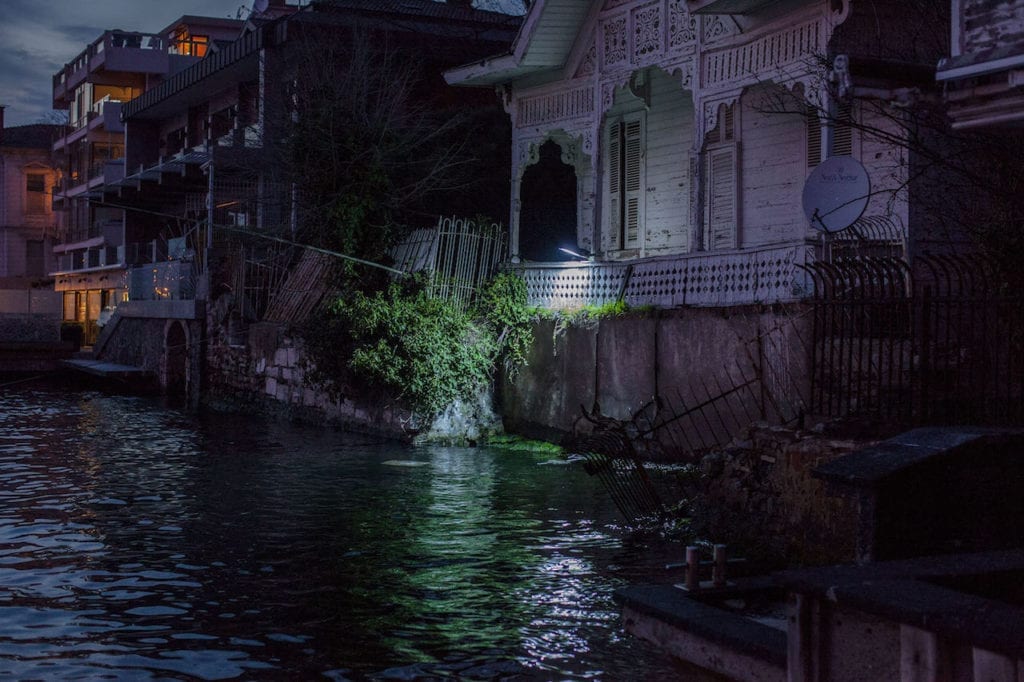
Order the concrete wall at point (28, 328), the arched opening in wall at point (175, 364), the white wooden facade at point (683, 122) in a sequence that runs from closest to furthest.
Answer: the white wooden facade at point (683, 122), the arched opening in wall at point (175, 364), the concrete wall at point (28, 328)

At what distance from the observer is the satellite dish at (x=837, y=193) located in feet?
42.2

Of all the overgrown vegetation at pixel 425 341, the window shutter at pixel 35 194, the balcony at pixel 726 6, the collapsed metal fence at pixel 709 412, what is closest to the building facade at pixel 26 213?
the window shutter at pixel 35 194

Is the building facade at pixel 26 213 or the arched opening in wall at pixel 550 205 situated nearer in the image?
the arched opening in wall at pixel 550 205

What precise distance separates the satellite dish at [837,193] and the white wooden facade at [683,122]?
63 centimetres

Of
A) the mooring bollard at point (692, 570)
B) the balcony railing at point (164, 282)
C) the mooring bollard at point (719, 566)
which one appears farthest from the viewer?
the balcony railing at point (164, 282)

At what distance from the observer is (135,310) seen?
33.4m

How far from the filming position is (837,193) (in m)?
13.2

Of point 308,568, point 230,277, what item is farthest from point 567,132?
point 308,568

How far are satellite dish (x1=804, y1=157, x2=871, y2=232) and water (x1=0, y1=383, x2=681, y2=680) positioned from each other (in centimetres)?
436

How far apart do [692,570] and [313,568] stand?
12.0 feet

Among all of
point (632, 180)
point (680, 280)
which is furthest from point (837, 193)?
point (632, 180)

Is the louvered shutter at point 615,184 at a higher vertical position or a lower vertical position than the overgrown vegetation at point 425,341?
higher

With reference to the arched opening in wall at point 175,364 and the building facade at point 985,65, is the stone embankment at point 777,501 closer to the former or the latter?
the building facade at point 985,65

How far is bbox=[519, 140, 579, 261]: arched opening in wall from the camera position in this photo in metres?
24.5
